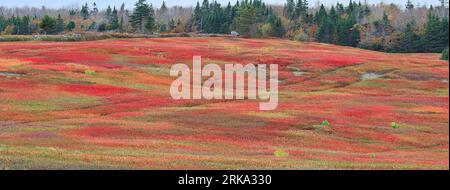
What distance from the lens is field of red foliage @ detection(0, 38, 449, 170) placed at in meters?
24.7

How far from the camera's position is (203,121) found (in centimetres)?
4066

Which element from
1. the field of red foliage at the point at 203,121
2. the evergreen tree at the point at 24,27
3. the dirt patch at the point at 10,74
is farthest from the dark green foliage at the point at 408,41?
the dirt patch at the point at 10,74

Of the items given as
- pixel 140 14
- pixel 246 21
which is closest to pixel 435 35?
pixel 246 21

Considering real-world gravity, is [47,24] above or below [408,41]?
above

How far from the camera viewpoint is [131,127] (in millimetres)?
37094

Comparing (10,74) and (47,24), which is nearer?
(10,74)

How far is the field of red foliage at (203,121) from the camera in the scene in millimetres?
24703

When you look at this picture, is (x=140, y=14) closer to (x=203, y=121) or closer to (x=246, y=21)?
(x=246, y=21)

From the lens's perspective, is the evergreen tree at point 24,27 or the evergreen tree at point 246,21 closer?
the evergreen tree at point 246,21

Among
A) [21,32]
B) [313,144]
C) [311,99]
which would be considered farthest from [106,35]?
[313,144]

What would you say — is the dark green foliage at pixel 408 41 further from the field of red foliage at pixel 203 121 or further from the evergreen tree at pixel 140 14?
the field of red foliage at pixel 203 121
